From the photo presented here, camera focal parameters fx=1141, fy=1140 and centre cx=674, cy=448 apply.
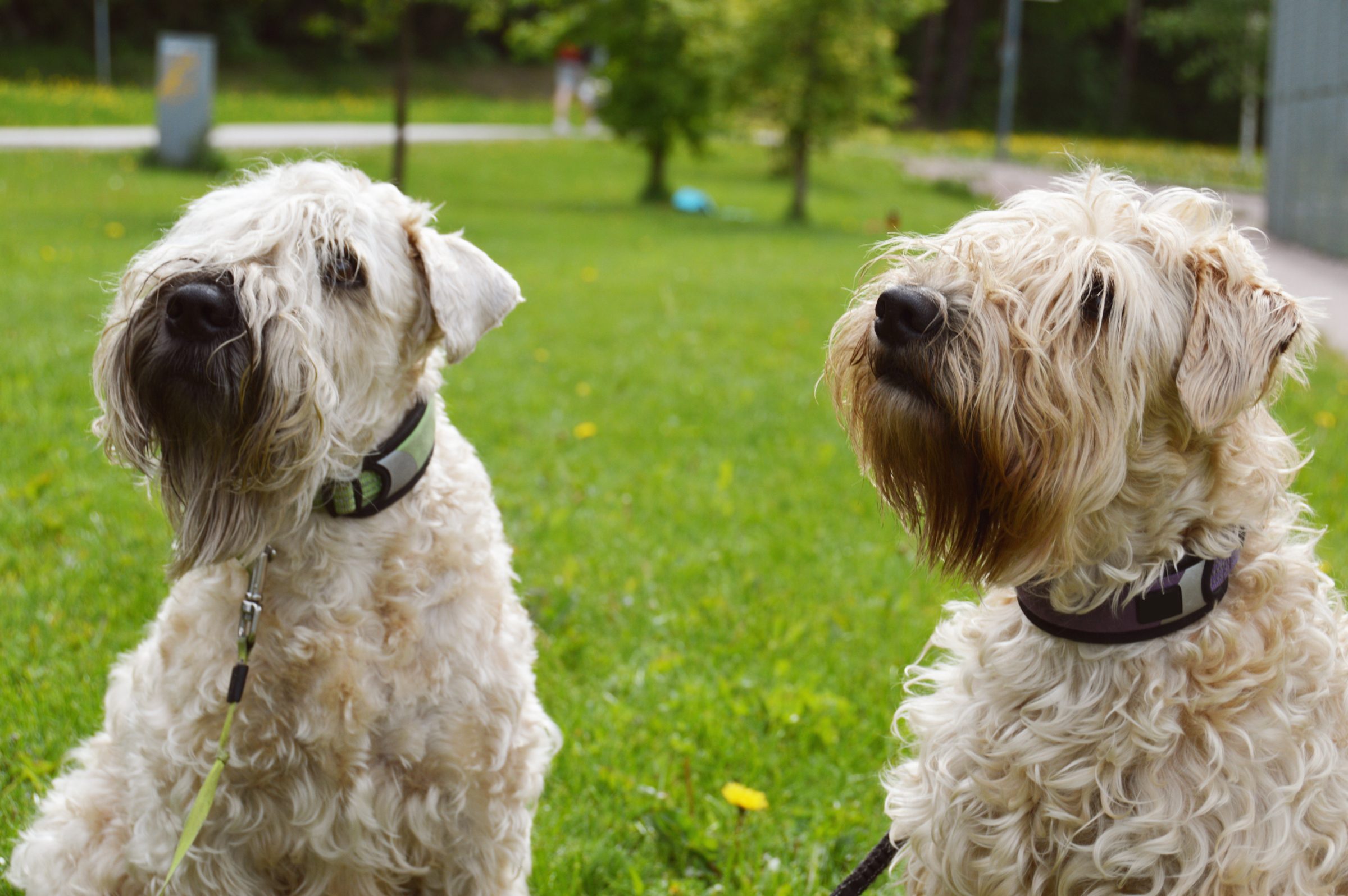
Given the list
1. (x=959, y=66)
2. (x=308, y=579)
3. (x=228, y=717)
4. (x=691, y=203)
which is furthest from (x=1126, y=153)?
(x=228, y=717)

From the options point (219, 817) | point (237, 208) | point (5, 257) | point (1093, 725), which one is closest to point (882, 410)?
point (1093, 725)

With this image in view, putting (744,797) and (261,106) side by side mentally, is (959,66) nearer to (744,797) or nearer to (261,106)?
(261,106)

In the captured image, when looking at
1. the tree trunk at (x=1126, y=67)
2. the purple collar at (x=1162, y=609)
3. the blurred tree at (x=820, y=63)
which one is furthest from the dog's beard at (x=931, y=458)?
the tree trunk at (x=1126, y=67)

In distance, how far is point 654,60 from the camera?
71.2 ft

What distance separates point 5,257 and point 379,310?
31.7 feet

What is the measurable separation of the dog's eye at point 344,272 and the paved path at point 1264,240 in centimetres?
170

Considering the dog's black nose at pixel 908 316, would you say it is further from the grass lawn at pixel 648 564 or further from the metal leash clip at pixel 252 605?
the metal leash clip at pixel 252 605

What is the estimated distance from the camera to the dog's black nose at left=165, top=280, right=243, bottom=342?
8.10 feet

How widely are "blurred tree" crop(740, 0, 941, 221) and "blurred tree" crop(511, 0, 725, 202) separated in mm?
916

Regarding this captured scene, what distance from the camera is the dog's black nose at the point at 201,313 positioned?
2469 millimetres

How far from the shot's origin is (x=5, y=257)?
10570 mm

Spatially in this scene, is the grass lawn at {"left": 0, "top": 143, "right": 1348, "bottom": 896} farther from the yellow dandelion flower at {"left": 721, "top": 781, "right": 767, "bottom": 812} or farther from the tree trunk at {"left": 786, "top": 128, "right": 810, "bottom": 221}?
the tree trunk at {"left": 786, "top": 128, "right": 810, "bottom": 221}

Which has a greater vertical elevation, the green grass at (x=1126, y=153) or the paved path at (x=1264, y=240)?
the green grass at (x=1126, y=153)

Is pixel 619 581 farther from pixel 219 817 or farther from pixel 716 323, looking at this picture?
pixel 716 323
